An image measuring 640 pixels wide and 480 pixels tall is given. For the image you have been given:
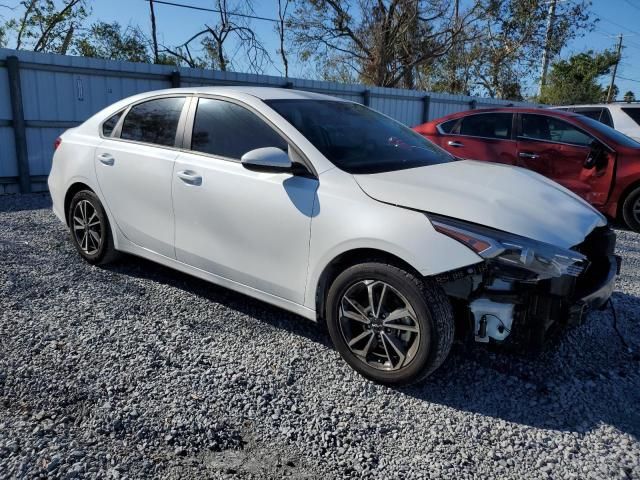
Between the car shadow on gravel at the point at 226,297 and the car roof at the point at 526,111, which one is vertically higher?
the car roof at the point at 526,111

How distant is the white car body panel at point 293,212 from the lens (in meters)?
2.71

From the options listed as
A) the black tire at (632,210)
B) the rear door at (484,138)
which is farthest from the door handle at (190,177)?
the black tire at (632,210)

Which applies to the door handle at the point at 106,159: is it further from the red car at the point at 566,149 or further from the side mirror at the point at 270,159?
the red car at the point at 566,149

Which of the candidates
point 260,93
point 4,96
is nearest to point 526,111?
point 260,93

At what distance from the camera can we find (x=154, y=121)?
4133 millimetres

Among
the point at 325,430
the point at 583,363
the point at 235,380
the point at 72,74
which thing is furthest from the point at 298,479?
the point at 72,74

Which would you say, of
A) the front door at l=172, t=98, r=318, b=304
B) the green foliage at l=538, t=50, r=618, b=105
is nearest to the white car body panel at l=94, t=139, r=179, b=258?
the front door at l=172, t=98, r=318, b=304

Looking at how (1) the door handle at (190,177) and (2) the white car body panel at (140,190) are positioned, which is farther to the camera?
Result: (2) the white car body panel at (140,190)

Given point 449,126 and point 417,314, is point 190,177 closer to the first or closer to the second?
point 417,314

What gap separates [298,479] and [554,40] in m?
26.5

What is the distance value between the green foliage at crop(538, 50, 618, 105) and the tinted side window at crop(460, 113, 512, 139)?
26033mm

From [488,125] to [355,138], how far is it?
489 cm

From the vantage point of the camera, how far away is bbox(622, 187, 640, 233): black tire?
676 cm

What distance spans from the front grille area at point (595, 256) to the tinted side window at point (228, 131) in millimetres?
1871
